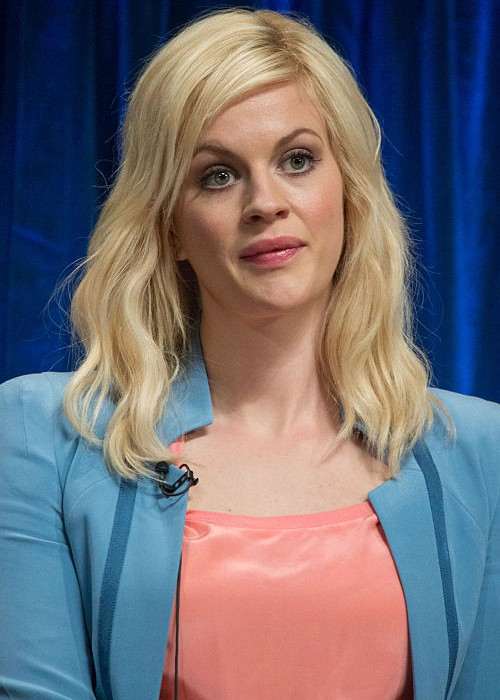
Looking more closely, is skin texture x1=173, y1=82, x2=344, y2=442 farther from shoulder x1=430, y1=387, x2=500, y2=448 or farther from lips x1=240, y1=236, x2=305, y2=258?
shoulder x1=430, y1=387, x2=500, y2=448

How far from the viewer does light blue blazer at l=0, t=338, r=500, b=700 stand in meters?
1.48

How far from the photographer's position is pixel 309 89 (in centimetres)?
167

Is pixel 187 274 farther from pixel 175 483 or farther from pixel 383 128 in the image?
pixel 383 128

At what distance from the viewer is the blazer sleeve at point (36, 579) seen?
4.80ft

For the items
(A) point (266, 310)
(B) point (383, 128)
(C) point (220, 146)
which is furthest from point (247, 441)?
(B) point (383, 128)

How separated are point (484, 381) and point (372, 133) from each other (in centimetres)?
64

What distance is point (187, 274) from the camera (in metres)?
1.77

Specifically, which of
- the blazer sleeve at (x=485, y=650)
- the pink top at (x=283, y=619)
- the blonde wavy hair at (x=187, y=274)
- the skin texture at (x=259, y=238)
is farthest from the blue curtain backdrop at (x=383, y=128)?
the pink top at (x=283, y=619)

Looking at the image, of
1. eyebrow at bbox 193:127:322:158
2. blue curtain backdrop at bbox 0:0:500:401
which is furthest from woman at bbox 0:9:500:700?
blue curtain backdrop at bbox 0:0:500:401

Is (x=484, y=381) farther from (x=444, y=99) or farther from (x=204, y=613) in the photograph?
(x=204, y=613)

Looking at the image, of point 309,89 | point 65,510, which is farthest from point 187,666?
point 309,89

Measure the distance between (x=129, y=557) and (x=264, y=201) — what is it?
47 cm

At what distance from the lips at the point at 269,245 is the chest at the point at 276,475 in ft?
0.84

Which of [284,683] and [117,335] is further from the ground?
[117,335]
